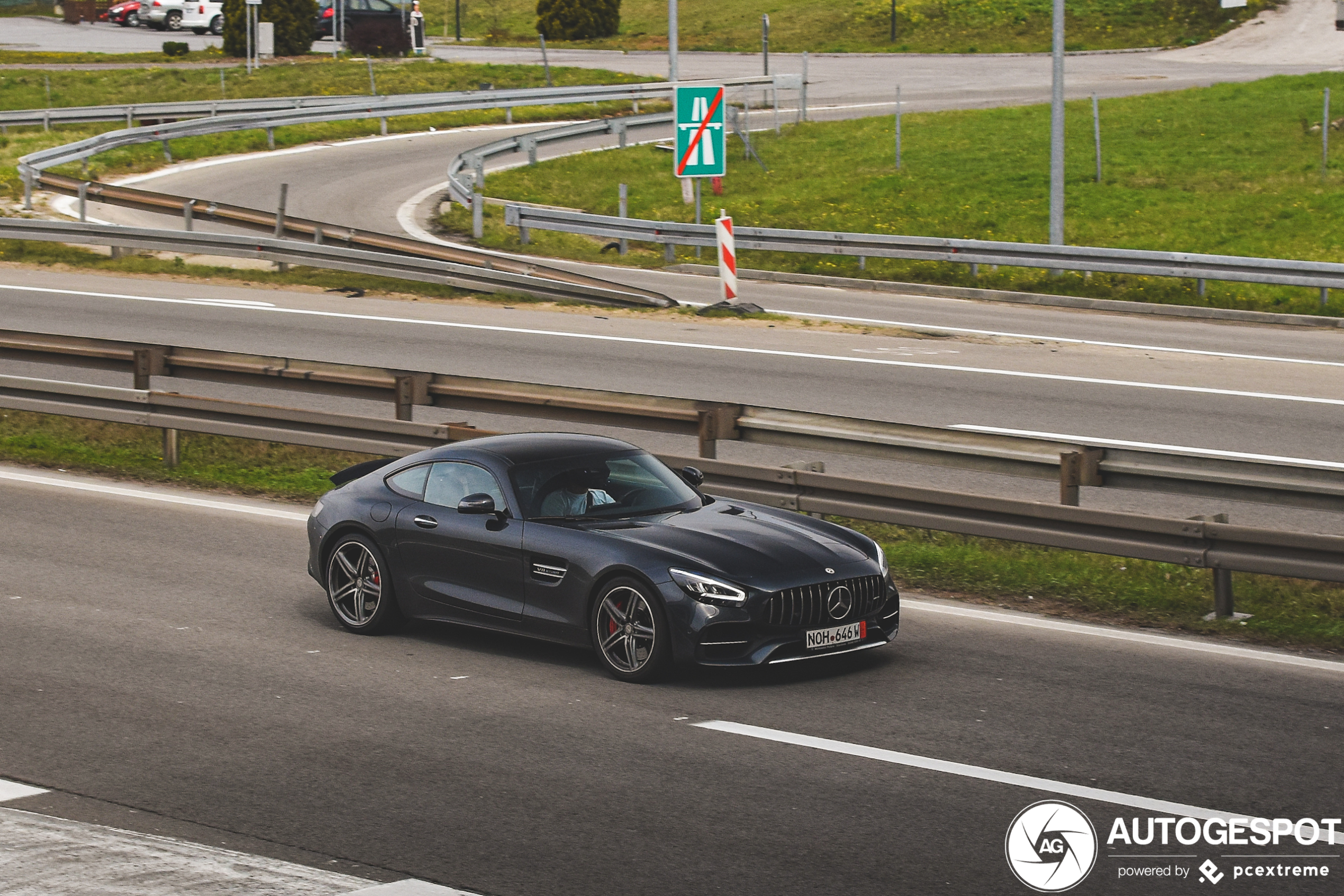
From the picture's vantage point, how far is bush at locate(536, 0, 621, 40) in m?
73.4

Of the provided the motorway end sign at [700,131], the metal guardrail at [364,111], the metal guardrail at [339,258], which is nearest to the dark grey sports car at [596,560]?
the metal guardrail at [339,258]

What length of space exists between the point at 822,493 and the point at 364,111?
124ft

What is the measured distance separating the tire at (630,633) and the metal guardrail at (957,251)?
1834cm

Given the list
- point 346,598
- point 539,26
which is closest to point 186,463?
point 346,598

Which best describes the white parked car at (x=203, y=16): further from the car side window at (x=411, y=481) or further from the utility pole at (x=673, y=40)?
the car side window at (x=411, y=481)

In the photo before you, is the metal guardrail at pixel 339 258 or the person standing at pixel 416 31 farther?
the person standing at pixel 416 31

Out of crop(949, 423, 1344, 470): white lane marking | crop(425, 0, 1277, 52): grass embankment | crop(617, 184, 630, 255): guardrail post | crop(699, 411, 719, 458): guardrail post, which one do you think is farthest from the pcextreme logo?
crop(425, 0, 1277, 52): grass embankment

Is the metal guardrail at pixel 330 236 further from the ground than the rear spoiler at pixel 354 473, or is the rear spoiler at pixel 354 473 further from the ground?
the metal guardrail at pixel 330 236

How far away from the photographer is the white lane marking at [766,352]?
17.2 metres

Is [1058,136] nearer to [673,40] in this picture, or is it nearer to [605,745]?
[673,40]

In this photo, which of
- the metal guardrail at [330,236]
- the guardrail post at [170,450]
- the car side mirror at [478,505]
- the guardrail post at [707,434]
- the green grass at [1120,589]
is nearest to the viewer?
the car side mirror at [478,505]

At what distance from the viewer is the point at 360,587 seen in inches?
376

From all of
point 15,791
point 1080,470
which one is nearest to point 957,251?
point 1080,470

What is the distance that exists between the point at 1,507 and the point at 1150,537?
8.82 m
